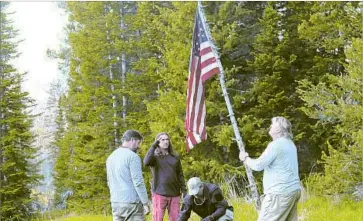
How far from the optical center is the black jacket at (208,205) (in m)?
6.19

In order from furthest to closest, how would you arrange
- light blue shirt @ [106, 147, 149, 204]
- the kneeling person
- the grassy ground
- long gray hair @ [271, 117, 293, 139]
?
the grassy ground
the kneeling person
light blue shirt @ [106, 147, 149, 204]
long gray hair @ [271, 117, 293, 139]

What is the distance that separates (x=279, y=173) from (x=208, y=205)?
1184mm

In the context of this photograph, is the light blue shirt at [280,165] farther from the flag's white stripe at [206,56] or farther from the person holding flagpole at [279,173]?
the flag's white stripe at [206,56]

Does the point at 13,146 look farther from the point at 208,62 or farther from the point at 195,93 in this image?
the point at 208,62

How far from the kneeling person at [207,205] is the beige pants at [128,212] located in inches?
19.4

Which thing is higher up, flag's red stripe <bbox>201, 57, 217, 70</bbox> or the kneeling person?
flag's red stripe <bbox>201, 57, 217, 70</bbox>

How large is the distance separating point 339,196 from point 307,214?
101 cm

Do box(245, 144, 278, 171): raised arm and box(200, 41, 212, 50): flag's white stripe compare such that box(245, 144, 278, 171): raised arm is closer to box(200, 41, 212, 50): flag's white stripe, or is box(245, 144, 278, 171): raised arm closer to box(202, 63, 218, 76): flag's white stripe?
box(202, 63, 218, 76): flag's white stripe

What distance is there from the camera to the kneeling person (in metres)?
6.15

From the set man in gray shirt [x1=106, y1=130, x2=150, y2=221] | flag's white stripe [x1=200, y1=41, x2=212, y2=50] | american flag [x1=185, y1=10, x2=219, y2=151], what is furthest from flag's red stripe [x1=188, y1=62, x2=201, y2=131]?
man in gray shirt [x1=106, y1=130, x2=150, y2=221]

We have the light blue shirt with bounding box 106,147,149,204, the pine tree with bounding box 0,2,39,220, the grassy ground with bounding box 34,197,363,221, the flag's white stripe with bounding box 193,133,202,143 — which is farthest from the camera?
the pine tree with bounding box 0,2,39,220

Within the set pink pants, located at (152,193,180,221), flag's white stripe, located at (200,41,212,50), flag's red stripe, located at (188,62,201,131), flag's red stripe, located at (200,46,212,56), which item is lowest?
pink pants, located at (152,193,180,221)

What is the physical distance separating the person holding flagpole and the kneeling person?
0.80 meters

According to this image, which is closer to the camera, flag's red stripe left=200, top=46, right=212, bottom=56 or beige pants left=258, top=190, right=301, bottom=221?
beige pants left=258, top=190, right=301, bottom=221
